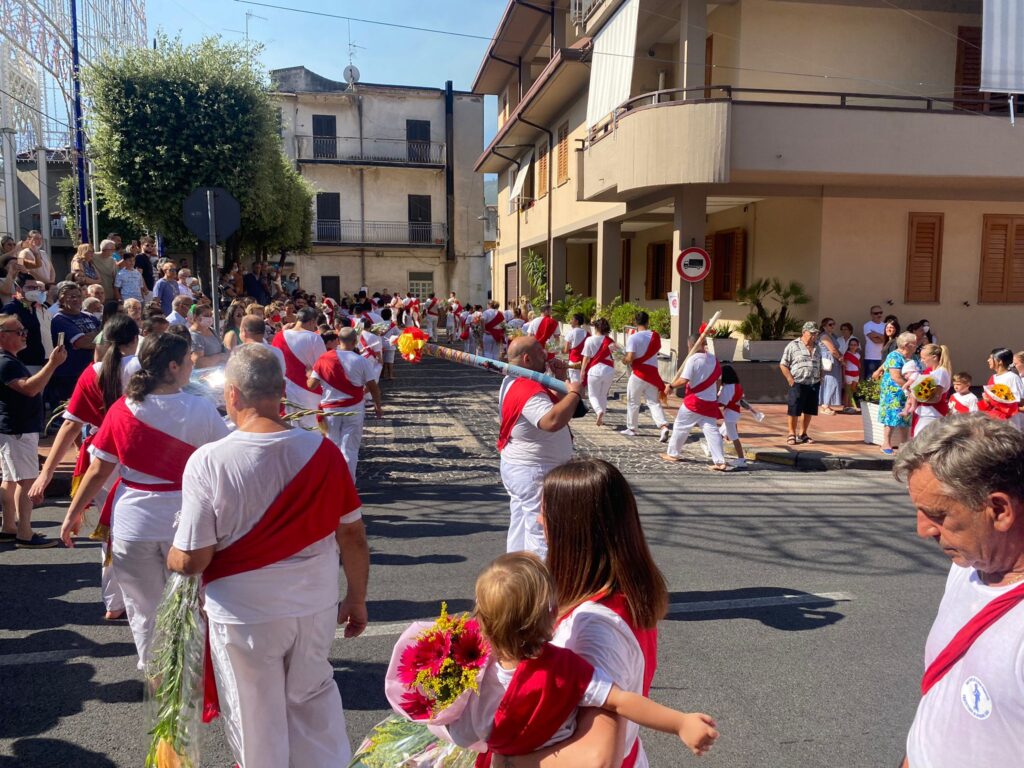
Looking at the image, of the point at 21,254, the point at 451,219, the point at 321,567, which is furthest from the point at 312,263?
the point at 321,567

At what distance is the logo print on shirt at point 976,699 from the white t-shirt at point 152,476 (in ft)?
11.0

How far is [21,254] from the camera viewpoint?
11.3m

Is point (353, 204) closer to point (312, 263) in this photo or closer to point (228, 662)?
point (312, 263)

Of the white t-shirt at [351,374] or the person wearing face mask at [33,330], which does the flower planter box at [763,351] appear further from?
the person wearing face mask at [33,330]

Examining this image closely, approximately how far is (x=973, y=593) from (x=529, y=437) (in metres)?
3.32

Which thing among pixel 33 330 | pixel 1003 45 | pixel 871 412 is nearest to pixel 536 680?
pixel 33 330

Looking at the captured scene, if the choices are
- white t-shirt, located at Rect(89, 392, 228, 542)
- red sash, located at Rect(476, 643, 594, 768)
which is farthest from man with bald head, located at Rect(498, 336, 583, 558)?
red sash, located at Rect(476, 643, 594, 768)

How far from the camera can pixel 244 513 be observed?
288 cm

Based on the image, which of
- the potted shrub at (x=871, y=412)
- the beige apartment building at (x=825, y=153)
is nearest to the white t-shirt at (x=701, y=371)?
the potted shrub at (x=871, y=412)

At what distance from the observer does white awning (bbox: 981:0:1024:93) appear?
1323 cm

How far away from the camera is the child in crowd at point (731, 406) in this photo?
393 inches

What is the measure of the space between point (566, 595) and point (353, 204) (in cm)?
4152

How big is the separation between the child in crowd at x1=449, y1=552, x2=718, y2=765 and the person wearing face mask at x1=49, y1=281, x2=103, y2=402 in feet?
23.7

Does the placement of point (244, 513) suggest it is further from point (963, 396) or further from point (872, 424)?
point (872, 424)
